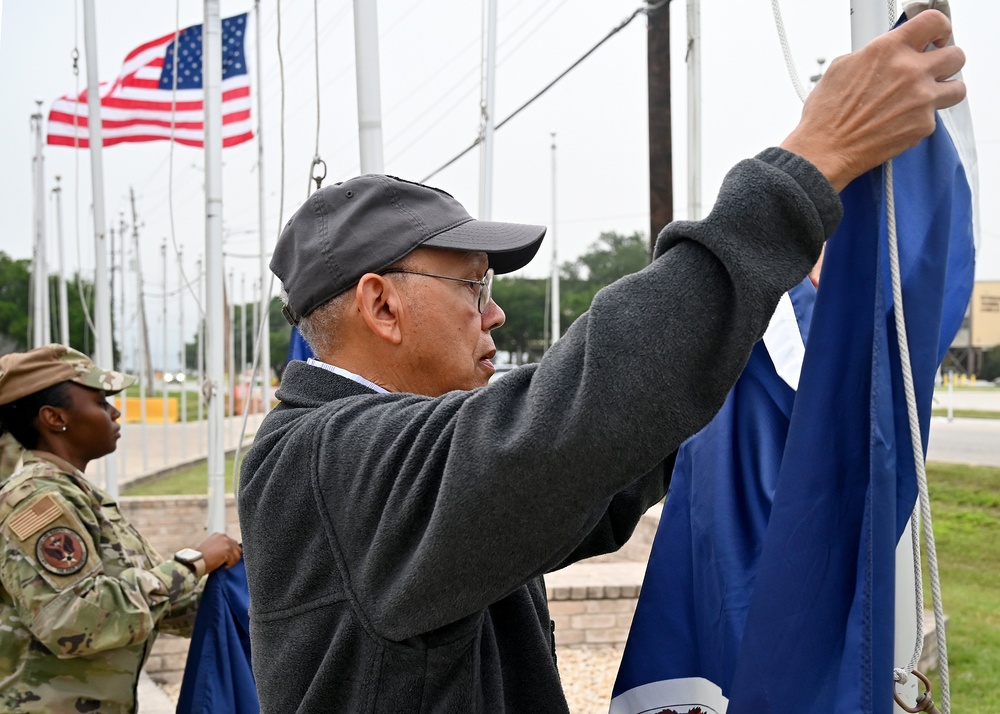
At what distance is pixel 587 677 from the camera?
21.7ft

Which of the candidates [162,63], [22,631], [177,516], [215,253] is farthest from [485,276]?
[177,516]

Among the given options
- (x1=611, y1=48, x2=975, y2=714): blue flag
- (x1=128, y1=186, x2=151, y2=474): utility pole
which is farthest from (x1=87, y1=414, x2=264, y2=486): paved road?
(x1=611, y1=48, x2=975, y2=714): blue flag

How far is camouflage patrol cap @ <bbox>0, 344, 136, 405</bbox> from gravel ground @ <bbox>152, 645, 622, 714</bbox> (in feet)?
10.7

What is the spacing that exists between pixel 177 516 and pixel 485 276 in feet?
32.9

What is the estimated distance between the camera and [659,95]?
22.9ft

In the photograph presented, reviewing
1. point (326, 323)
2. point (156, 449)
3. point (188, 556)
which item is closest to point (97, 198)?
point (188, 556)

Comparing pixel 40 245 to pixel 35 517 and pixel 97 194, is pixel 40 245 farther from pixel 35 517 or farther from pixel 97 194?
pixel 35 517

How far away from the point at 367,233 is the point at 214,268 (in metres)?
4.05

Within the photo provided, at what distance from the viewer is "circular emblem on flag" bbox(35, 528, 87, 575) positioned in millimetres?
2904

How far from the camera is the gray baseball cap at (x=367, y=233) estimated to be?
152 cm

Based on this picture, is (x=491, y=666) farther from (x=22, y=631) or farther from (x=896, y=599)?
(x=22, y=631)

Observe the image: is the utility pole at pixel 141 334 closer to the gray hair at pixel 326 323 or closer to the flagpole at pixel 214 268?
the flagpole at pixel 214 268

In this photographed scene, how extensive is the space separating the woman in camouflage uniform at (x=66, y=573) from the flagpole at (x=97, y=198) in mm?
3593

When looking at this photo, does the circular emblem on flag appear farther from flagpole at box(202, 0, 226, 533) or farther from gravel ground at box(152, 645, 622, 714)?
gravel ground at box(152, 645, 622, 714)
